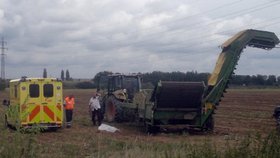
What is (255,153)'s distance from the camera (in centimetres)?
758

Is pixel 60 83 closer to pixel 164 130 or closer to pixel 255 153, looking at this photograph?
pixel 164 130

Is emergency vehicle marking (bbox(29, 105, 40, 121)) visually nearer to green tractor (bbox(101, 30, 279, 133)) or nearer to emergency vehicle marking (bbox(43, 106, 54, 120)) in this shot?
emergency vehicle marking (bbox(43, 106, 54, 120))

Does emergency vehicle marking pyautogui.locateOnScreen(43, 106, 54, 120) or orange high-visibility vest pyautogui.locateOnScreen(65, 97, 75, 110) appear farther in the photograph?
orange high-visibility vest pyautogui.locateOnScreen(65, 97, 75, 110)

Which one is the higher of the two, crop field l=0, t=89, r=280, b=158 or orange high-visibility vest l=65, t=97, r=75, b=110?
orange high-visibility vest l=65, t=97, r=75, b=110

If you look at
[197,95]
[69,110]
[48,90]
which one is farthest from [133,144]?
[69,110]

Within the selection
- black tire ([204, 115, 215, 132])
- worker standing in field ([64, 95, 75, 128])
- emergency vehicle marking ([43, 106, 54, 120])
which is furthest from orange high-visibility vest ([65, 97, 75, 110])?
black tire ([204, 115, 215, 132])

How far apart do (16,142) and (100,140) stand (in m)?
9.38

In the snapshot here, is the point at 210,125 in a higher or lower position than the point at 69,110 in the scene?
lower

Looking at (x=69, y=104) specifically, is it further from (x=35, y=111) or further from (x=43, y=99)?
(x=35, y=111)

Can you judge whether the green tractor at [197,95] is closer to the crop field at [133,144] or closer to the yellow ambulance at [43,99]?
the crop field at [133,144]

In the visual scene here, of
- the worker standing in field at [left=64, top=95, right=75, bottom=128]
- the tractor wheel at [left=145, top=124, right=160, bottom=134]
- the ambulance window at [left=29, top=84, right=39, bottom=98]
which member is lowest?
the tractor wheel at [left=145, top=124, right=160, bottom=134]

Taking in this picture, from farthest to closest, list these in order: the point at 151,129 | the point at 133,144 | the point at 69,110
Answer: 1. the point at 69,110
2. the point at 151,129
3. the point at 133,144

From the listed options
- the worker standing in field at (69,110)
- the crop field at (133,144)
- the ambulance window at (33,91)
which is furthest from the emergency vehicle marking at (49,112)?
the worker standing in field at (69,110)

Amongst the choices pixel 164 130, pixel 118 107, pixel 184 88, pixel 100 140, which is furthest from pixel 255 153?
pixel 118 107
